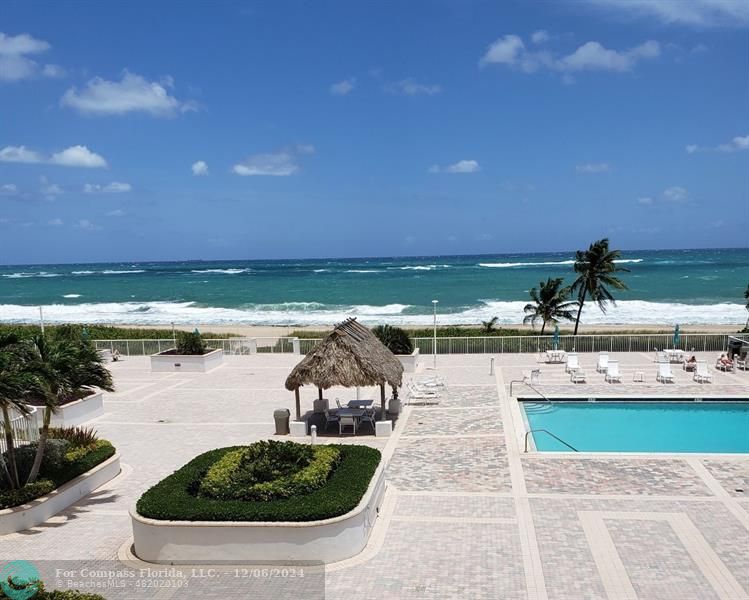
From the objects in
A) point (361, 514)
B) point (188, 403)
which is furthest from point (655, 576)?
point (188, 403)

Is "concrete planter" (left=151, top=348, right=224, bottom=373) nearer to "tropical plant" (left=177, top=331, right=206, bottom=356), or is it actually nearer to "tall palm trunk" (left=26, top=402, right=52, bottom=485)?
"tropical plant" (left=177, top=331, right=206, bottom=356)

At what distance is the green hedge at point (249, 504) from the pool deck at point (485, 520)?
2.53ft

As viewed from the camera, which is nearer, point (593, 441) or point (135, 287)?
point (593, 441)

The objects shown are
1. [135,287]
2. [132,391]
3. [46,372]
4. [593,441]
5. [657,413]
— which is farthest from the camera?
[135,287]

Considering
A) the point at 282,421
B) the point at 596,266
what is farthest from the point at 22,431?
the point at 596,266

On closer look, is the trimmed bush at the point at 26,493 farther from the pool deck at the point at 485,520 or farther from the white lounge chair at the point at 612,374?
the white lounge chair at the point at 612,374

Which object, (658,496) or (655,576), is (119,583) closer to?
(655,576)

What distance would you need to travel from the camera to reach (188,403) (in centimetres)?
1906

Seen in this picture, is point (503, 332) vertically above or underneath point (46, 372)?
underneath

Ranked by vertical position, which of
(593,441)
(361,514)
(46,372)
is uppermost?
(46,372)

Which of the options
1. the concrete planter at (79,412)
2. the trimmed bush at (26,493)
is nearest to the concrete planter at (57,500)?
the trimmed bush at (26,493)

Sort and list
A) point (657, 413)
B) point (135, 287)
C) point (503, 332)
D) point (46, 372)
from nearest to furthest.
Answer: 1. point (46, 372)
2. point (657, 413)
3. point (503, 332)
4. point (135, 287)

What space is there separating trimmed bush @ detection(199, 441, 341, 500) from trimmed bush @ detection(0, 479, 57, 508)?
2.96 m

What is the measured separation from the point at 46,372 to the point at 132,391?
451 inches
